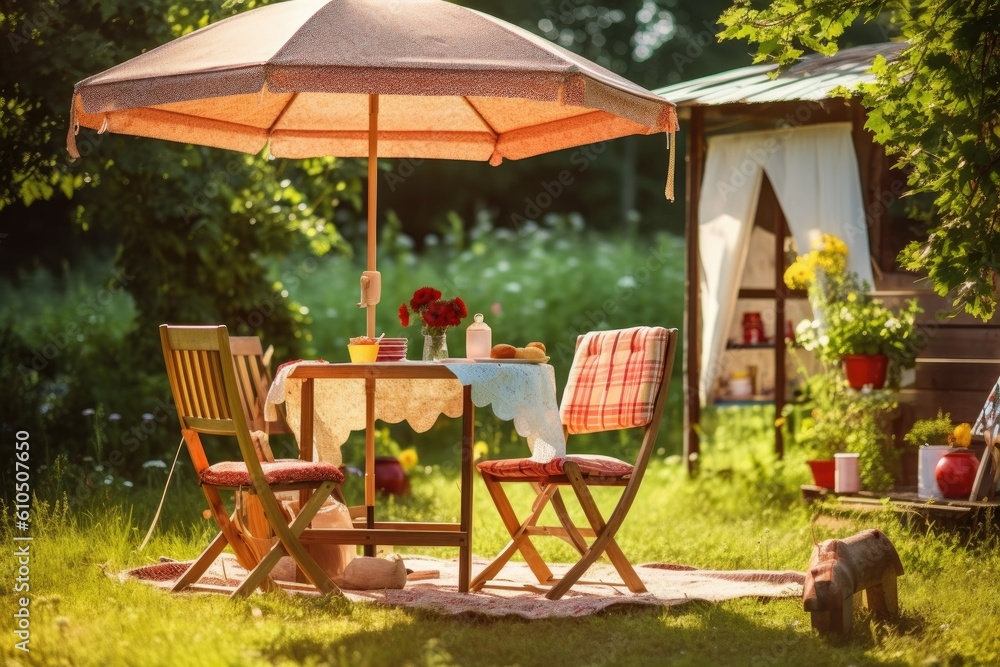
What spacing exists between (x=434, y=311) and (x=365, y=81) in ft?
3.60

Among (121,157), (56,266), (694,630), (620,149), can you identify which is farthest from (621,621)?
(620,149)

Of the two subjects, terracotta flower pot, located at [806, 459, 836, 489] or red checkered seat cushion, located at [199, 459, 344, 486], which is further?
terracotta flower pot, located at [806, 459, 836, 489]

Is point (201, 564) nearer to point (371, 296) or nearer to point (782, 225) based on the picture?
point (371, 296)

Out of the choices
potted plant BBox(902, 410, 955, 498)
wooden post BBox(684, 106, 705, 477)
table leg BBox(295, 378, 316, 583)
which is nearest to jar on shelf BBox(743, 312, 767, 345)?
wooden post BBox(684, 106, 705, 477)

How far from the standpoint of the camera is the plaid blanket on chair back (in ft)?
17.5

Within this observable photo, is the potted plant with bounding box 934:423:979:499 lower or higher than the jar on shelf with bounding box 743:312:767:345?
lower

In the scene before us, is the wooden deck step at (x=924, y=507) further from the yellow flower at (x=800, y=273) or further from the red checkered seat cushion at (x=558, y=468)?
the red checkered seat cushion at (x=558, y=468)

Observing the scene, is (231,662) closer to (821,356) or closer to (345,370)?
(345,370)

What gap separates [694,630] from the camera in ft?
15.0

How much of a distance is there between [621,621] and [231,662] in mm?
1595

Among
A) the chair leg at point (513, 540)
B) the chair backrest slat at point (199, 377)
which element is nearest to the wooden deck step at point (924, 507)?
the chair leg at point (513, 540)

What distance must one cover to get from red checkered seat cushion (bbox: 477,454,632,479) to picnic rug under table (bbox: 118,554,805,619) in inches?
19.1

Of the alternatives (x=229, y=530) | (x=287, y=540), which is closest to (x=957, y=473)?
(x=287, y=540)

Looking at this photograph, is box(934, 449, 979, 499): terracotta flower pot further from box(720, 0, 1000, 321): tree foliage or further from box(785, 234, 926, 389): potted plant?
box(720, 0, 1000, 321): tree foliage
